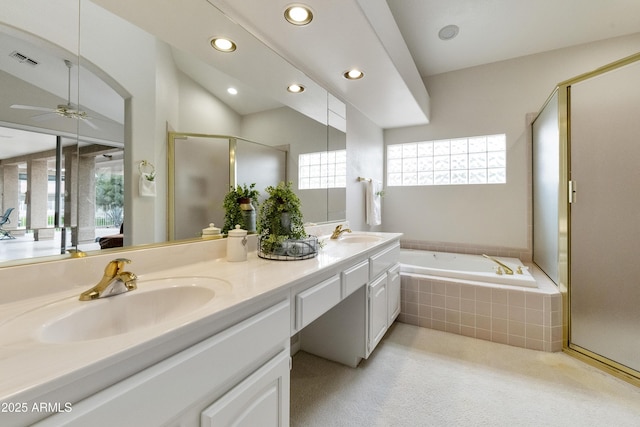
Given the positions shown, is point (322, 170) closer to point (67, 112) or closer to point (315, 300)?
point (315, 300)

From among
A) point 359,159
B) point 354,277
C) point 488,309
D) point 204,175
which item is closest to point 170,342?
point 204,175

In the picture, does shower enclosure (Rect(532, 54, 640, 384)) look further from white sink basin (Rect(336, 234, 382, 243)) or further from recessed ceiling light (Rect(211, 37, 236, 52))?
recessed ceiling light (Rect(211, 37, 236, 52))

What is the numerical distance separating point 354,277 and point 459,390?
93 cm

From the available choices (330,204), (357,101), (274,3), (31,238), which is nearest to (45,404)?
(31,238)

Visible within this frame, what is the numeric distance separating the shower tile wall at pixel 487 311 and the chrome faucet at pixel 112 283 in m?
2.14

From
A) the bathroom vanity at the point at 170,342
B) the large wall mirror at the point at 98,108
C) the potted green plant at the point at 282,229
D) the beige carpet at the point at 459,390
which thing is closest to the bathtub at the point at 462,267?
the beige carpet at the point at 459,390

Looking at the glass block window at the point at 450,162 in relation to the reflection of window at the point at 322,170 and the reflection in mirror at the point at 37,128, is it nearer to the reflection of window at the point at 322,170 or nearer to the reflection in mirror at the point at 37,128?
the reflection of window at the point at 322,170

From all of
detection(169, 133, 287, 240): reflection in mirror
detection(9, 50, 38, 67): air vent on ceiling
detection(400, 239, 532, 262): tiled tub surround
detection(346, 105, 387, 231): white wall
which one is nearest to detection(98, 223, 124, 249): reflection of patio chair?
detection(169, 133, 287, 240): reflection in mirror

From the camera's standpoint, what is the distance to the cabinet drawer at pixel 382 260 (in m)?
1.73

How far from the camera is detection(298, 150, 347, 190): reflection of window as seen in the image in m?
2.03

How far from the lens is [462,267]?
2939 mm

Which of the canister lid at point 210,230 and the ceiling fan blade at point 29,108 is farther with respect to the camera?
the canister lid at point 210,230

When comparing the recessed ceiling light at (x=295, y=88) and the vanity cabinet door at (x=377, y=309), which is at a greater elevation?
the recessed ceiling light at (x=295, y=88)

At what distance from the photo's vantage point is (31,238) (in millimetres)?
859
